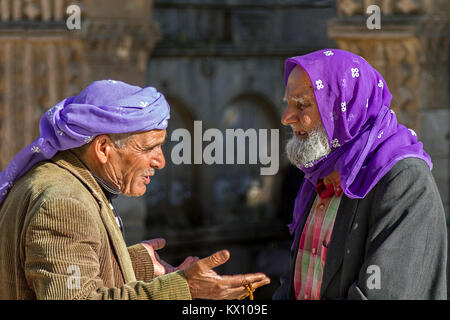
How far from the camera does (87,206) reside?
2338 mm

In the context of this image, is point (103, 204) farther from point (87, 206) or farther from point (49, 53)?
point (49, 53)

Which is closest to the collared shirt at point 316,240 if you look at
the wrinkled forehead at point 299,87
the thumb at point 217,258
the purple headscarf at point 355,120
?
the purple headscarf at point 355,120

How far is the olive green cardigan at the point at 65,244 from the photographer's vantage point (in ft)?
7.32

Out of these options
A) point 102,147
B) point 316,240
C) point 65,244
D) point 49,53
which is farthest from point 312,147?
point 49,53

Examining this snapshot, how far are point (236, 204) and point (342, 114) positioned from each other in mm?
7141

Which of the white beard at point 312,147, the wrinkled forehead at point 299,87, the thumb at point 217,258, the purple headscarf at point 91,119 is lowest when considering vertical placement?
the thumb at point 217,258

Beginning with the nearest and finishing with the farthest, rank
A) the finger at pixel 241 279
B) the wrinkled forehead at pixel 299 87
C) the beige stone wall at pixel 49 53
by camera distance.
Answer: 1. the finger at pixel 241 279
2. the wrinkled forehead at pixel 299 87
3. the beige stone wall at pixel 49 53

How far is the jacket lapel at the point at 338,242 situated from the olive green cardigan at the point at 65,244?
0.52 m

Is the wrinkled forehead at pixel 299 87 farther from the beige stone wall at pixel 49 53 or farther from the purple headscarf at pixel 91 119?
the beige stone wall at pixel 49 53

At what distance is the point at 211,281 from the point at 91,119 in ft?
2.00

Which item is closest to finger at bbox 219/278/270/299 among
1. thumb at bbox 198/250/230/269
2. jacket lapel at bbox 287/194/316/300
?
thumb at bbox 198/250/230/269

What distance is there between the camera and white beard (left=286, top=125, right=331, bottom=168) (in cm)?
265

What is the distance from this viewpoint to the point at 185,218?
9.38 m
